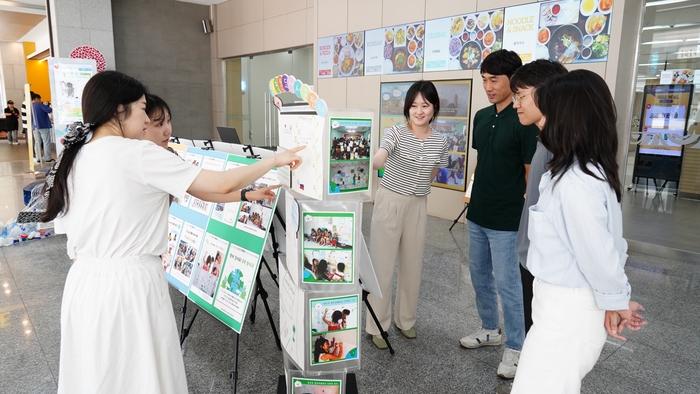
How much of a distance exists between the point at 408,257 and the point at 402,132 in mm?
742

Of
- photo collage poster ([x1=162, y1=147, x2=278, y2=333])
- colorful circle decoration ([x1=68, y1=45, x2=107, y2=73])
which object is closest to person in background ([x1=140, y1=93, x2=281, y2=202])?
photo collage poster ([x1=162, y1=147, x2=278, y2=333])

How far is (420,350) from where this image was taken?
264 centimetres

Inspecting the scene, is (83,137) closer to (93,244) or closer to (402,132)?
(93,244)

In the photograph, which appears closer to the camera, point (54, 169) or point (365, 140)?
point (54, 169)

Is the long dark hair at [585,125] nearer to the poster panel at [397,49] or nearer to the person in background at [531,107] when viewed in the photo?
the person in background at [531,107]

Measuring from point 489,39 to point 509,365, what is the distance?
13.1ft

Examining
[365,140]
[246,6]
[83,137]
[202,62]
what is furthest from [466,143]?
[202,62]

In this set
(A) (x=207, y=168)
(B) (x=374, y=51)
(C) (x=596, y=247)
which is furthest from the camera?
(B) (x=374, y=51)

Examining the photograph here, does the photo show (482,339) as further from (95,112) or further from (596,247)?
(95,112)

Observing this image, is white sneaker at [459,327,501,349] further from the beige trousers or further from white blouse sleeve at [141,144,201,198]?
white blouse sleeve at [141,144,201,198]

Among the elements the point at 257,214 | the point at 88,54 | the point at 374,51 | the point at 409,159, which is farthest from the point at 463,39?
the point at 88,54

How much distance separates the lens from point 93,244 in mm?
1463

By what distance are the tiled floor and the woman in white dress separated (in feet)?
2.77

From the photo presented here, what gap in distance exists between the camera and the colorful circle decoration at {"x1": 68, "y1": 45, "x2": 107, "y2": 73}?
8.02 meters
